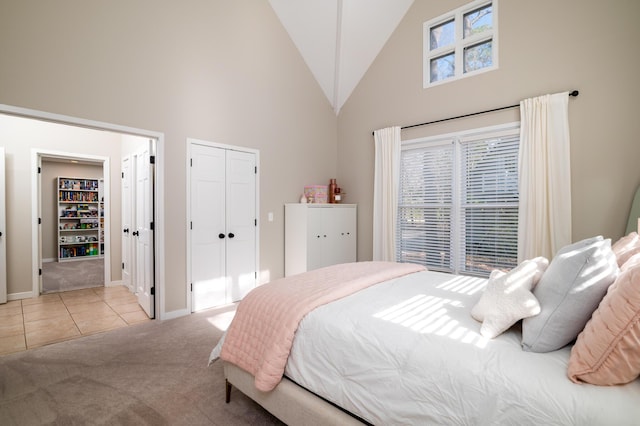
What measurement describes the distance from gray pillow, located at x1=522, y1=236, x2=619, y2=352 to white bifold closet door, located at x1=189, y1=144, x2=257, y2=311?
333cm

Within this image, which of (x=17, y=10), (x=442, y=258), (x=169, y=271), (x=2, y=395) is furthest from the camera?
(x=442, y=258)

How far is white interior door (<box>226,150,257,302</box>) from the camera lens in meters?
3.96

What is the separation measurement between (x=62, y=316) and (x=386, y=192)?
422 centimetres

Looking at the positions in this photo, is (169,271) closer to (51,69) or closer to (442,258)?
(51,69)

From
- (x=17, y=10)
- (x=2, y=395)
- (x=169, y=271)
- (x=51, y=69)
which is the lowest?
(x=2, y=395)

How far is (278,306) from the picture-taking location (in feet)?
5.61

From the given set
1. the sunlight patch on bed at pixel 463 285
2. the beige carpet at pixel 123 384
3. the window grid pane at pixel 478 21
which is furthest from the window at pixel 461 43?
the beige carpet at pixel 123 384

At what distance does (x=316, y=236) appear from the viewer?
4324 mm

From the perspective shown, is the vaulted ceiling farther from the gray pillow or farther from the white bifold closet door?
the gray pillow

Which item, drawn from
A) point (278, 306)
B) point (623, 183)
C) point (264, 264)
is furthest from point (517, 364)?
point (264, 264)

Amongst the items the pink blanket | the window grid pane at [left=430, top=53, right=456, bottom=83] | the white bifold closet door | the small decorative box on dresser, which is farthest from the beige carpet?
the window grid pane at [left=430, top=53, right=456, bottom=83]

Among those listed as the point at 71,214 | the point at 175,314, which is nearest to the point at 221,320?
the point at 175,314

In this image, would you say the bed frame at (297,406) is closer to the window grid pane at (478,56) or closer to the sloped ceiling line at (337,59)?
the window grid pane at (478,56)

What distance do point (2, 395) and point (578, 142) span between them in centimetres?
506
